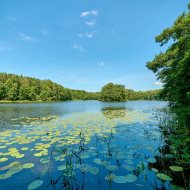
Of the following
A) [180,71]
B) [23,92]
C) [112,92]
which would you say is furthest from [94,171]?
[112,92]

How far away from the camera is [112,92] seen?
108688mm

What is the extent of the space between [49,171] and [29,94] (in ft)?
314

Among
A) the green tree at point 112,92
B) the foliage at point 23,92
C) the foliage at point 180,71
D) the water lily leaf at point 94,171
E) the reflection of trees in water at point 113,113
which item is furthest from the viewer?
the green tree at point 112,92

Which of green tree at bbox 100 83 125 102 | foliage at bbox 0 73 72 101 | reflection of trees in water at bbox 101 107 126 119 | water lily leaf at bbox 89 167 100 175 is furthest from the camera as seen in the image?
green tree at bbox 100 83 125 102

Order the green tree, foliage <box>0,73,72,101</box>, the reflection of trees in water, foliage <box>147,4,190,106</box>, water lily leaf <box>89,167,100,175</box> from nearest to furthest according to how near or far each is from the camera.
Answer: water lily leaf <box>89,167,100,175</box> → foliage <box>147,4,190,106</box> → the reflection of trees in water → foliage <box>0,73,72,101</box> → the green tree

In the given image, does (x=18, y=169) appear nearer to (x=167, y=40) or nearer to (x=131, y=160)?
(x=131, y=160)

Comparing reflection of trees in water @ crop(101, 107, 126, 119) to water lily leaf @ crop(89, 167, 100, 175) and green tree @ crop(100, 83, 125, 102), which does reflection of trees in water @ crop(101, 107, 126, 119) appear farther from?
green tree @ crop(100, 83, 125, 102)

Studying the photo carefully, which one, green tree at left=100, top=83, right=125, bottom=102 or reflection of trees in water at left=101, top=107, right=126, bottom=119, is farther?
green tree at left=100, top=83, right=125, bottom=102

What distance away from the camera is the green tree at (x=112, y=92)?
357ft

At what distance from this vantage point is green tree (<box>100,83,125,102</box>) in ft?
357

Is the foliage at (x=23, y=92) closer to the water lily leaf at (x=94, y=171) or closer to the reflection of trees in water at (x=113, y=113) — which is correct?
the reflection of trees in water at (x=113, y=113)

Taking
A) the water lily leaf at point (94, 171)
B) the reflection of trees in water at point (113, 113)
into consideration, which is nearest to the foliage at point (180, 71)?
the water lily leaf at point (94, 171)

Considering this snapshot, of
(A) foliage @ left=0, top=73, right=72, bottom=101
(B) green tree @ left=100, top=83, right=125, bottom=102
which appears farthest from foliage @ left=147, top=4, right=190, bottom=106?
(B) green tree @ left=100, top=83, right=125, bottom=102

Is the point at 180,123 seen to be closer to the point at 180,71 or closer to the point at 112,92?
the point at 180,71
